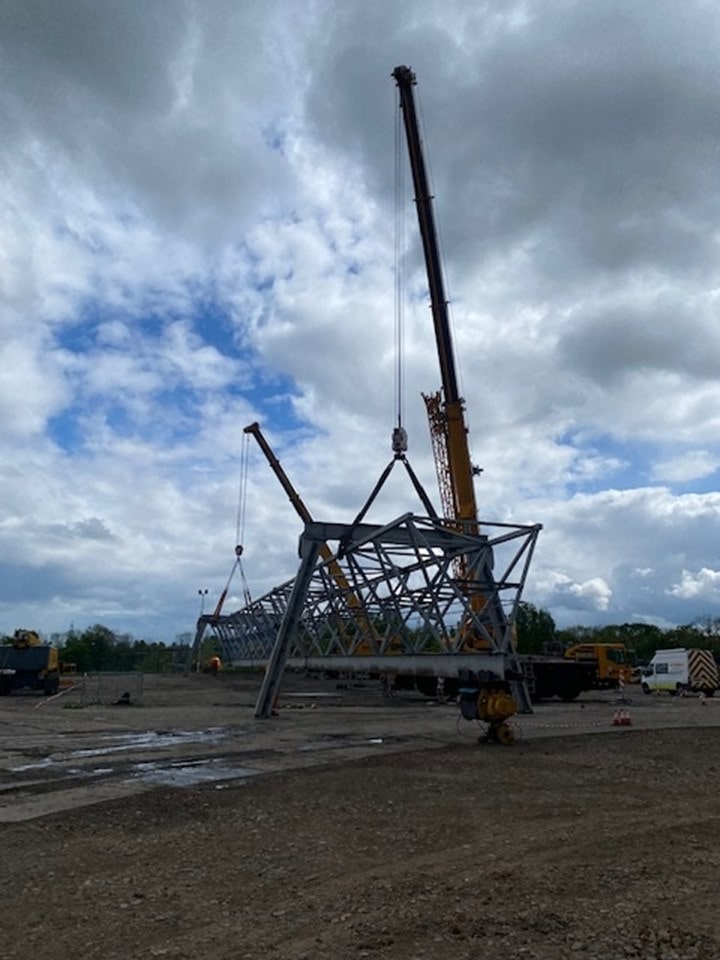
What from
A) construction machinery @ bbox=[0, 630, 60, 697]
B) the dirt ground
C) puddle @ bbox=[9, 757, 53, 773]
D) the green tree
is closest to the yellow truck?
the dirt ground

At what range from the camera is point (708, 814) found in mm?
8961

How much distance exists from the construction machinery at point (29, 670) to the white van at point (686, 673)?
1176 inches

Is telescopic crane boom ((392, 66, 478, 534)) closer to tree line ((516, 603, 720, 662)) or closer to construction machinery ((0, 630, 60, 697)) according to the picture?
construction machinery ((0, 630, 60, 697))

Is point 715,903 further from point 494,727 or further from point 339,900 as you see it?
point 494,727

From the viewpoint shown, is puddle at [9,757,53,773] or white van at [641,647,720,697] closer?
puddle at [9,757,53,773]

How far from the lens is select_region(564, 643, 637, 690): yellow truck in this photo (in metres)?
34.7

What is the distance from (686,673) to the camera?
39969mm

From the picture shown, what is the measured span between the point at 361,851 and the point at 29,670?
3224 centimetres

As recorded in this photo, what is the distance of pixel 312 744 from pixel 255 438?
160 feet

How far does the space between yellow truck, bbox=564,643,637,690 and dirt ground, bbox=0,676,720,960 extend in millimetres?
19494

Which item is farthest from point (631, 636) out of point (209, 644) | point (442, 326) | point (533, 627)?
point (442, 326)

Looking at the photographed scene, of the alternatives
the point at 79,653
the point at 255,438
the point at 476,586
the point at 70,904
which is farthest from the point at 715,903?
the point at 79,653

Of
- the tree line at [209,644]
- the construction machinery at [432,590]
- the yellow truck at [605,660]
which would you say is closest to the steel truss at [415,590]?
the construction machinery at [432,590]

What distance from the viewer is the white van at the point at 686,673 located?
40.0m
